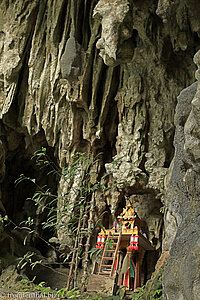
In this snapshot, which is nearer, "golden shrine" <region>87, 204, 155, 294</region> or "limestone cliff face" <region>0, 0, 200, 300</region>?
"golden shrine" <region>87, 204, 155, 294</region>

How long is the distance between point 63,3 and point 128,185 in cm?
423

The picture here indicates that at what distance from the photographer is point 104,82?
781 centimetres

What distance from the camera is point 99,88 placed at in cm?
785

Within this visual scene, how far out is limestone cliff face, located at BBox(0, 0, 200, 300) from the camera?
252 inches

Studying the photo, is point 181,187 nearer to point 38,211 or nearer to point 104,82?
point 104,82

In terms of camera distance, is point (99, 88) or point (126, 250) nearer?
point (126, 250)

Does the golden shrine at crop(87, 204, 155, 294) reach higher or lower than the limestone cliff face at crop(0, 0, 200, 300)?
lower

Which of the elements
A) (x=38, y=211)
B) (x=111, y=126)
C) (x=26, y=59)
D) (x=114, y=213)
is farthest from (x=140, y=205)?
(x=26, y=59)

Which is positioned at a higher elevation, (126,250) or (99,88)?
(99,88)

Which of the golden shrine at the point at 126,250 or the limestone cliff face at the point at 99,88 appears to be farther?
the limestone cliff face at the point at 99,88

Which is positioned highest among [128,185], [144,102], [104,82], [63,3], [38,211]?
[63,3]

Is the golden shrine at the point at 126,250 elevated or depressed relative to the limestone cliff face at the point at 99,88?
depressed

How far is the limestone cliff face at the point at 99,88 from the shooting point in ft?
21.0

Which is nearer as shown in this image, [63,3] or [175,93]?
[175,93]
